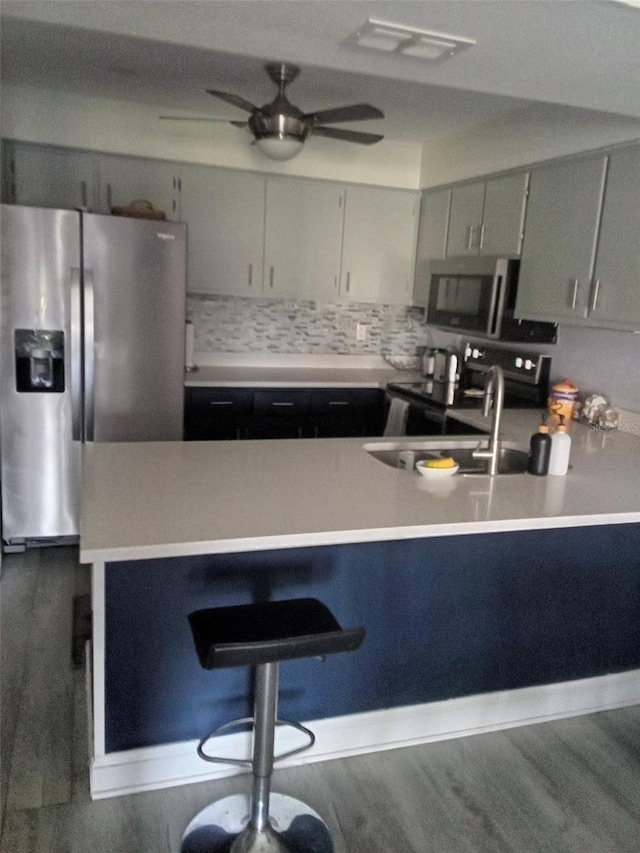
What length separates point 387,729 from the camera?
231 cm

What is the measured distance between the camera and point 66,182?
154 inches

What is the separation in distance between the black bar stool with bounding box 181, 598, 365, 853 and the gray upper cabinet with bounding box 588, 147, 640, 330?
1.93 metres

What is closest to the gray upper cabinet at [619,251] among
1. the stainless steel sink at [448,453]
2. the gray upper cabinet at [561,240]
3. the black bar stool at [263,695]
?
the gray upper cabinet at [561,240]

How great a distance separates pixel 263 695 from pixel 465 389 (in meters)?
2.86

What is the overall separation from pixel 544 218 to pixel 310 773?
2.65 m

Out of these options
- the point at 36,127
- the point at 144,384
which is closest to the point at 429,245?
the point at 144,384

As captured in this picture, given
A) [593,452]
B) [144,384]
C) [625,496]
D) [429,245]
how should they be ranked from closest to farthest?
1. [625,496]
2. [593,452]
3. [144,384]
4. [429,245]

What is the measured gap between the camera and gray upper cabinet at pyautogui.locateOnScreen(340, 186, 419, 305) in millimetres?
4492

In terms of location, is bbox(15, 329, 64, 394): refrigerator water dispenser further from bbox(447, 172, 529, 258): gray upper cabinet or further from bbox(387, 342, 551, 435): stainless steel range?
bbox(447, 172, 529, 258): gray upper cabinet

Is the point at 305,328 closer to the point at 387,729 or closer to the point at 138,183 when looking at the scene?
the point at 138,183

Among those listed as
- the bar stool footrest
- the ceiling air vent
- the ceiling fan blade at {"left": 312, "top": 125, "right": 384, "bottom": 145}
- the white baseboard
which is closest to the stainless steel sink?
the white baseboard

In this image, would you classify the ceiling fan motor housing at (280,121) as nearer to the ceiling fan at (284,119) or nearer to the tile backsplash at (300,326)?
the ceiling fan at (284,119)

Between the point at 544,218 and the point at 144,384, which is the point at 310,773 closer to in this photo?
the point at 144,384

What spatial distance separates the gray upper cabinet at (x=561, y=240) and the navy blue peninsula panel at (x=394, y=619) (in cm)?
121
